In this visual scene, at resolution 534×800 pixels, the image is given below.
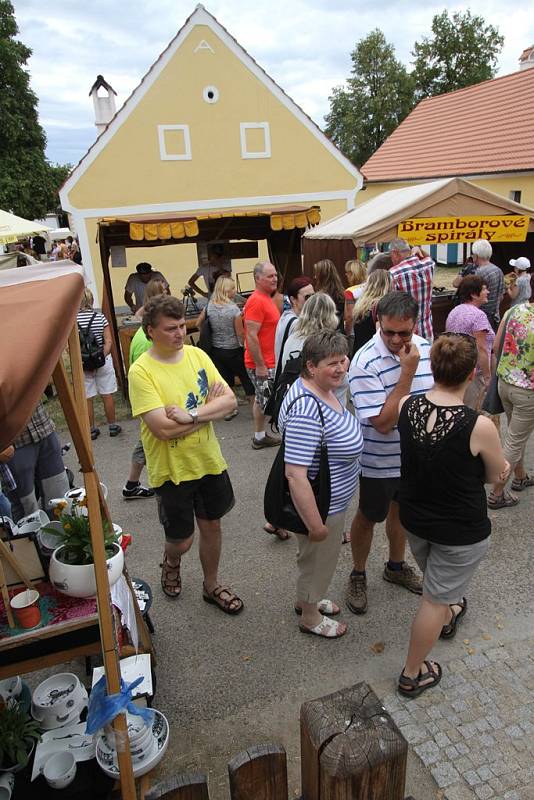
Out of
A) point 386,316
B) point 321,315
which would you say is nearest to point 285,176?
point 321,315

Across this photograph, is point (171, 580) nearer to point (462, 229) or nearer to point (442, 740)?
point (442, 740)

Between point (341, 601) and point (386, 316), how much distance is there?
1.85 meters

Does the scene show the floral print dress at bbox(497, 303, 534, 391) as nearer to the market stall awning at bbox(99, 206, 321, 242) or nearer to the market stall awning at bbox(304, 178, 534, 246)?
the market stall awning at bbox(304, 178, 534, 246)

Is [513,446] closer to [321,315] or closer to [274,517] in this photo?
[321,315]

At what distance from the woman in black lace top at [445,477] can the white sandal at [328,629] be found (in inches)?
21.8

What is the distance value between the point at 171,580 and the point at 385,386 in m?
1.87

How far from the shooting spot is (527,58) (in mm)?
23266

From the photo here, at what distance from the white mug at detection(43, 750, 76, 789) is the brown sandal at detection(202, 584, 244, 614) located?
1.25 meters

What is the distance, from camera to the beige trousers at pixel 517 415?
157 inches

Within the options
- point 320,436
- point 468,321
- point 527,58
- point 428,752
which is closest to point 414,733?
point 428,752

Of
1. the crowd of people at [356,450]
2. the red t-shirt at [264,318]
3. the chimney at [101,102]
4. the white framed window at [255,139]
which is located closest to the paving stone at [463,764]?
the crowd of people at [356,450]

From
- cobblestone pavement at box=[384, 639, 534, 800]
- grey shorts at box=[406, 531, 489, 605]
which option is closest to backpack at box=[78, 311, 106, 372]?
grey shorts at box=[406, 531, 489, 605]

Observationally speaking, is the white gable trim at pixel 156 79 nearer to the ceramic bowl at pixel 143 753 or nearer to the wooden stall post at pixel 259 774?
the ceramic bowl at pixel 143 753

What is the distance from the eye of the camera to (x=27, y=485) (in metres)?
3.55
